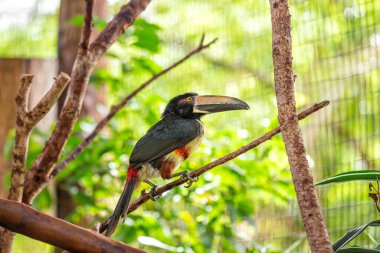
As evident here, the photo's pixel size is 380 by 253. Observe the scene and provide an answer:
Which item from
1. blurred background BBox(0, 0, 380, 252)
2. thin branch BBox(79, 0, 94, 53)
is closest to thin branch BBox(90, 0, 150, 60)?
thin branch BBox(79, 0, 94, 53)

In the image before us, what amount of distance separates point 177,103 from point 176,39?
144 centimetres

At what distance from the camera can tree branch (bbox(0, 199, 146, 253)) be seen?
1252 millimetres

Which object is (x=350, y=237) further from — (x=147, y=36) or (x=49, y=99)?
(x=147, y=36)

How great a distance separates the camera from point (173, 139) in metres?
2.61

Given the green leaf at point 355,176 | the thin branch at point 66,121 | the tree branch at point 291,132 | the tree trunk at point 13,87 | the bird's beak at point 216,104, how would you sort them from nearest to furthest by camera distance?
the tree branch at point 291,132
the green leaf at point 355,176
the thin branch at point 66,121
the bird's beak at point 216,104
the tree trunk at point 13,87

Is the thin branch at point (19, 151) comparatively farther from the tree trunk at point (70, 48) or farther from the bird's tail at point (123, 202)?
the tree trunk at point (70, 48)

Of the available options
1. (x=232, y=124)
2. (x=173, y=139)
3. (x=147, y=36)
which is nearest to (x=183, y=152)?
(x=173, y=139)

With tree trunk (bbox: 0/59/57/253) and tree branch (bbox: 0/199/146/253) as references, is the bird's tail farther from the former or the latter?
tree trunk (bbox: 0/59/57/253)

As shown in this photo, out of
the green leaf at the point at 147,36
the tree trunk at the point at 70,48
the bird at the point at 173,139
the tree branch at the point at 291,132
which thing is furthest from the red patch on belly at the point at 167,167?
the tree trunk at the point at 70,48

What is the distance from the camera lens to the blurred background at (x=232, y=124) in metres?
2.92

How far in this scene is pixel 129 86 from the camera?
4.07m

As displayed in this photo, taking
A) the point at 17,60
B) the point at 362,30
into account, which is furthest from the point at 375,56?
the point at 17,60

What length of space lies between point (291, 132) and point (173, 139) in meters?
1.34

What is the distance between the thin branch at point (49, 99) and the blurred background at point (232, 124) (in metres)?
0.72
